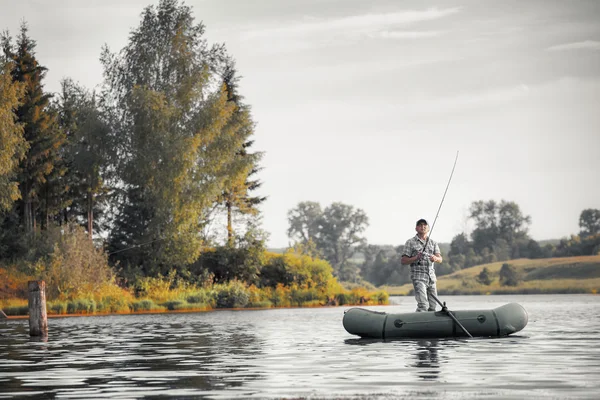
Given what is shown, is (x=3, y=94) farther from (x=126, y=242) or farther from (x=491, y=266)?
(x=491, y=266)

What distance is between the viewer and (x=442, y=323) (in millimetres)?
17797

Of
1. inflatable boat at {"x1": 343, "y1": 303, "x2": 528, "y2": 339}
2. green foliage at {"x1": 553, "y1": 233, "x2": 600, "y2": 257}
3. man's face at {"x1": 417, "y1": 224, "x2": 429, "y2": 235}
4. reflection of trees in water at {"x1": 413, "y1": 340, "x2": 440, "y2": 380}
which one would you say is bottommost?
reflection of trees in water at {"x1": 413, "y1": 340, "x2": 440, "y2": 380}

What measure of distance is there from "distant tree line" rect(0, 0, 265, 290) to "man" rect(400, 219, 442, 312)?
91.4 feet

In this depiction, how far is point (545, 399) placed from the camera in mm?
8961

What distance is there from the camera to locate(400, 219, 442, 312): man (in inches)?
731

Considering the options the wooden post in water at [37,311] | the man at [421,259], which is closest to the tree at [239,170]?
the wooden post in water at [37,311]

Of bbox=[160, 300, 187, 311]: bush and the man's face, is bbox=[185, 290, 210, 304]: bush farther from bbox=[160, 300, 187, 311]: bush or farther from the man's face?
the man's face

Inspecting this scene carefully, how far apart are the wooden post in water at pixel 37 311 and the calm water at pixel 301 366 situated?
3.90ft

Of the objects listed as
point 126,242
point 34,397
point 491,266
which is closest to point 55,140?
point 126,242

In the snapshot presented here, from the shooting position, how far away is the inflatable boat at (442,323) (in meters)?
17.8

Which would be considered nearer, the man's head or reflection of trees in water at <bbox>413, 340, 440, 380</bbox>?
reflection of trees in water at <bbox>413, 340, 440, 380</bbox>

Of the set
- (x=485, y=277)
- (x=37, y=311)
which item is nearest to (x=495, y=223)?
(x=485, y=277)

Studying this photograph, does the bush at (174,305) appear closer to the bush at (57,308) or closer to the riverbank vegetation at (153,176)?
the riverbank vegetation at (153,176)

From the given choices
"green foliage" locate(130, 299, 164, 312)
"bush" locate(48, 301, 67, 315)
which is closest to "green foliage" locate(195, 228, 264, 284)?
"green foliage" locate(130, 299, 164, 312)
